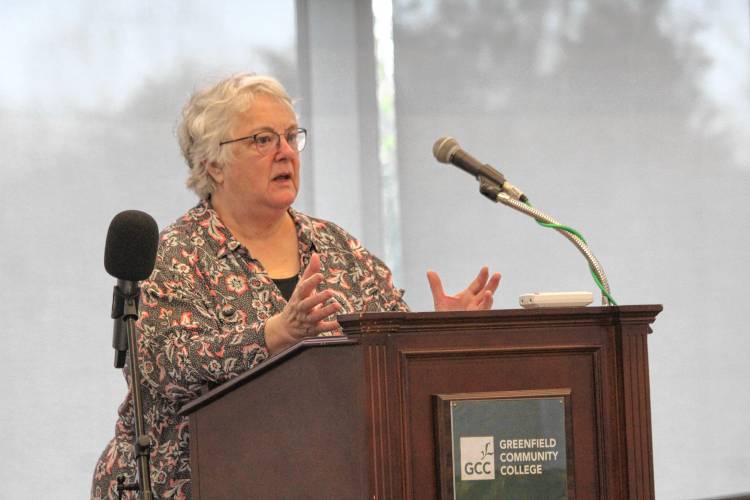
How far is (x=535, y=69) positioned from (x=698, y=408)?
70.4 inches

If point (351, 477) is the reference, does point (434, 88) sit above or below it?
above

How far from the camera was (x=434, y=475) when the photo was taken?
169cm

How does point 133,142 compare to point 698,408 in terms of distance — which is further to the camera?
point 698,408

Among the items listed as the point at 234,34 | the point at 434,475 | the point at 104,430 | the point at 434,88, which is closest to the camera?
the point at 434,475

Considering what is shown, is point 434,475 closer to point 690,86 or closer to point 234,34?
point 234,34

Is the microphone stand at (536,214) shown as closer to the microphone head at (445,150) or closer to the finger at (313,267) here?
the microphone head at (445,150)

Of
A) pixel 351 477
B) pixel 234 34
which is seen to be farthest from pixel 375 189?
pixel 351 477

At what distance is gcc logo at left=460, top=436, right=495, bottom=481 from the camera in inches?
65.9

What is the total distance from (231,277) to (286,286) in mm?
156

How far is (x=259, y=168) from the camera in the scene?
2.71m

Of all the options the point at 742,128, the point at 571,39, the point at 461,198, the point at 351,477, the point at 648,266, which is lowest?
the point at 351,477

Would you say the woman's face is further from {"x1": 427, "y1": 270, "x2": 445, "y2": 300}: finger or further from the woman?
{"x1": 427, "y1": 270, "x2": 445, "y2": 300}: finger

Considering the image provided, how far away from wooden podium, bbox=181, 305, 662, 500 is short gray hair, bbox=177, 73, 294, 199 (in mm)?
952

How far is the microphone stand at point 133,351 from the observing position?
180cm
